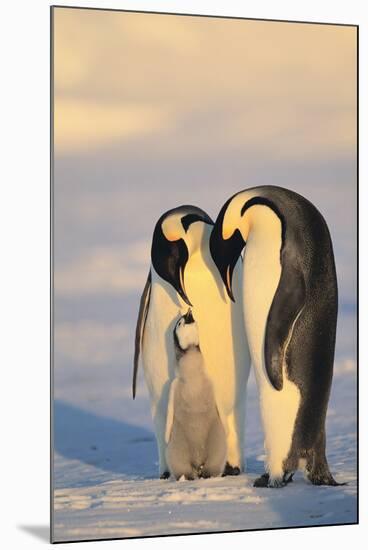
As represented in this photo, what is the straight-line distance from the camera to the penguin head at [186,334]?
8.36 m

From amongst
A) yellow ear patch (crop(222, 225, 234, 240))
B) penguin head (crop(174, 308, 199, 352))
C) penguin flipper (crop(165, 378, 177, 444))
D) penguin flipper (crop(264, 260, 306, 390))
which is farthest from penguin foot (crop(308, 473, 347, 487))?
yellow ear patch (crop(222, 225, 234, 240))

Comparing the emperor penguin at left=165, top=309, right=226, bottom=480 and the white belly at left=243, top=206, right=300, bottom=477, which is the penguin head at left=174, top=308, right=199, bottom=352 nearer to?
the emperor penguin at left=165, top=309, right=226, bottom=480

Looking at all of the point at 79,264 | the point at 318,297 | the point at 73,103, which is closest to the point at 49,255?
the point at 79,264

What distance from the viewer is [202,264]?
335 inches

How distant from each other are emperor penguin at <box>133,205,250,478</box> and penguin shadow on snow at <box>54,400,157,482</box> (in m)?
0.27

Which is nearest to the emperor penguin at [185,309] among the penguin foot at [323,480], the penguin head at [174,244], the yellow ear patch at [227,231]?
the penguin head at [174,244]

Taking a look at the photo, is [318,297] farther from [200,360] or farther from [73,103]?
[73,103]

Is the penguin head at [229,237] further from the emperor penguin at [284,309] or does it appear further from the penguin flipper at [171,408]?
the penguin flipper at [171,408]

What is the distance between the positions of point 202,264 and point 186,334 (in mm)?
346

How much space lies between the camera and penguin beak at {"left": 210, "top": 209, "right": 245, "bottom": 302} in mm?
8445

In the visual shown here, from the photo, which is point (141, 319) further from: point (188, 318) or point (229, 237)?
point (229, 237)

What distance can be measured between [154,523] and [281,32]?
2247 mm

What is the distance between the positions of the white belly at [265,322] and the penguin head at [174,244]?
276 mm

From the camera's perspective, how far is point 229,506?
8.41 m
